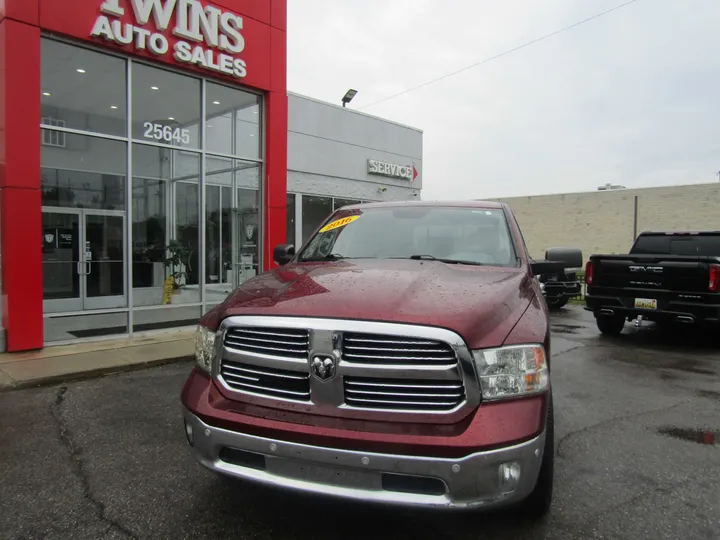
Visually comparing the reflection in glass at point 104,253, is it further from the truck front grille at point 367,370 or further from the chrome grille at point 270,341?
the truck front grille at point 367,370

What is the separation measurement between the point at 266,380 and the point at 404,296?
2.61 feet

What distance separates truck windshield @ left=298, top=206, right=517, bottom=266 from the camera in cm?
354

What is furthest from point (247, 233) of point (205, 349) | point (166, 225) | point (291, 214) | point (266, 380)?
point (266, 380)

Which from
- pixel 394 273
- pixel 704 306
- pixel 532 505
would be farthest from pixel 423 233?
pixel 704 306

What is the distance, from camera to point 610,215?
29.4m

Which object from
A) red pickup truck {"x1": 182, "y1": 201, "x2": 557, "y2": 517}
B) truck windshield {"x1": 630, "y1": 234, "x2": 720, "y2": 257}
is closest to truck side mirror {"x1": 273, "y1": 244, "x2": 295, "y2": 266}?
red pickup truck {"x1": 182, "y1": 201, "x2": 557, "y2": 517}

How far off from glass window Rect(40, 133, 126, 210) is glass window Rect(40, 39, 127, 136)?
308 millimetres

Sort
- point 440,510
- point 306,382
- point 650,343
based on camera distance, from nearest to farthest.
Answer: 1. point 440,510
2. point 306,382
3. point 650,343

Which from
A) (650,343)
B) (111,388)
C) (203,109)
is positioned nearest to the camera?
(111,388)

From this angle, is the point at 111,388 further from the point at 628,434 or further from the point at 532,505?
the point at 628,434

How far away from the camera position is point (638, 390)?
18.0ft

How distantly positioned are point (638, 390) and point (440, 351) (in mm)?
4414

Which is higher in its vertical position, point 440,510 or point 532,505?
point 440,510

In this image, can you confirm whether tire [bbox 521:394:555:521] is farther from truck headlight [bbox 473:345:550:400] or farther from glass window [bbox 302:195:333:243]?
glass window [bbox 302:195:333:243]
